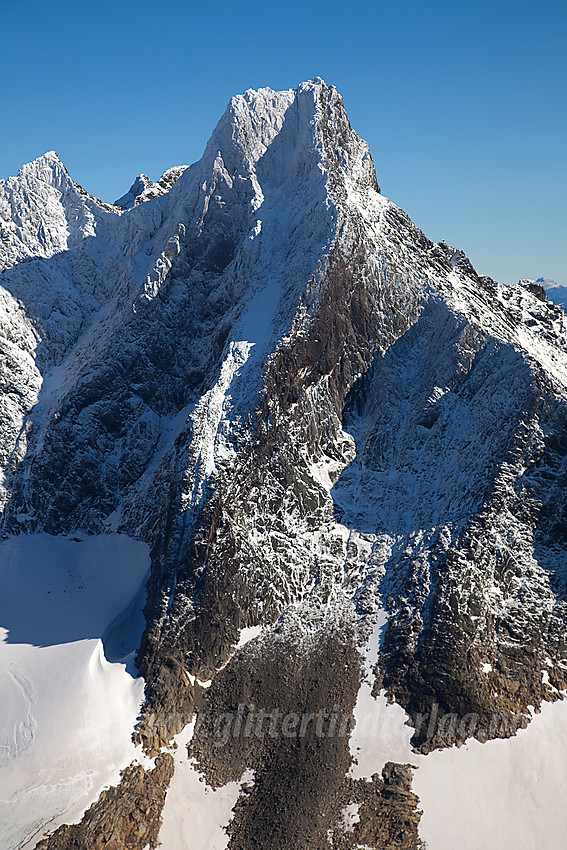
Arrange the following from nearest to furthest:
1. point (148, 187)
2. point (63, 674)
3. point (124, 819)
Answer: point (124, 819), point (63, 674), point (148, 187)

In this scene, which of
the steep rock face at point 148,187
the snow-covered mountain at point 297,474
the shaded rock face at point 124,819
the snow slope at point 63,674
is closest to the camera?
the shaded rock face at point 124,819

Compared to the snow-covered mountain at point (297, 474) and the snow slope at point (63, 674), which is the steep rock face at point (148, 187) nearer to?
the snow-covered mountain at point (297, 474)

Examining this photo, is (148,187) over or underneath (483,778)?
over

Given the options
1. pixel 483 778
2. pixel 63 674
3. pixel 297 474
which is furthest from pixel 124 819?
pixel 297 474

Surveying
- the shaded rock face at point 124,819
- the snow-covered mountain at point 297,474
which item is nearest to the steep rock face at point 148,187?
the snow-covered mountain at point 297,474

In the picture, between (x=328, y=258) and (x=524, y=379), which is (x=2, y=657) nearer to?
(x=328, y=258)

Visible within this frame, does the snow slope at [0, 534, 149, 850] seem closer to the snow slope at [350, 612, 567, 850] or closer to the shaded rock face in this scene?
the shaded rock face

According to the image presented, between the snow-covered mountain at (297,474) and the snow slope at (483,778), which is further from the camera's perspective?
the snow-covered mountain at (297,474)

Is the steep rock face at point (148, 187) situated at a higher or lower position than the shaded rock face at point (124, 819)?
higher

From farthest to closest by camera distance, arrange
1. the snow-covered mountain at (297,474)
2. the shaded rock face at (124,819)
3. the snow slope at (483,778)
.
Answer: the snow-covered mountain at (297,474) < the snow slope at (483,778) < the shaded rock face at (124,819)

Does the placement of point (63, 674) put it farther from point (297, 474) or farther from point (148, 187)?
point (148, 187)
